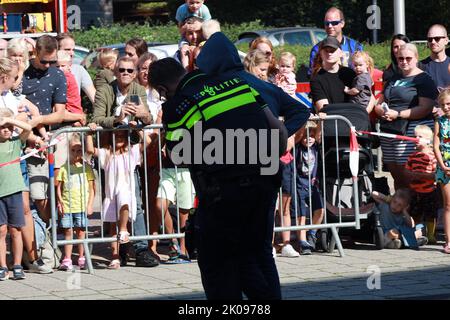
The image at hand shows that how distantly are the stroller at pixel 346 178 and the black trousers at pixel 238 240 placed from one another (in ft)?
12.9

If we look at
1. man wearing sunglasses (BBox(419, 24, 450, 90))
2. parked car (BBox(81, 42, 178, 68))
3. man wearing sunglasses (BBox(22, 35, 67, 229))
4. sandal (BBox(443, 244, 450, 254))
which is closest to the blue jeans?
man wearing sunglasses (BBox(22, 35, 67, 229))

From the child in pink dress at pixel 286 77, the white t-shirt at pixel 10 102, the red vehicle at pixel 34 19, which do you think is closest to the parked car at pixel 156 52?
the red vehicle at pixel 34 19

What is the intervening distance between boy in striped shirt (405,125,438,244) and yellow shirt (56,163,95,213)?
331 cm

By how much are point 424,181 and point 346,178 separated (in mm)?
806

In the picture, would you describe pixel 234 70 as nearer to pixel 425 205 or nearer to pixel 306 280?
pixel 306 280

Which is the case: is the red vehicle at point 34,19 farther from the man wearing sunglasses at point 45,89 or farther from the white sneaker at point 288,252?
the white sneaker at point 288,252

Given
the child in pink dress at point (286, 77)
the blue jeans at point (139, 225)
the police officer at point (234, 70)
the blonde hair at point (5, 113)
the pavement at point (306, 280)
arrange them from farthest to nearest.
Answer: the child in pink dress at point (286, 77)
the blue jeans at point (139, 225)
the blonde hair at point (5, 113)
the pavement at point (306, 280)
the police officer at point (234, 70)

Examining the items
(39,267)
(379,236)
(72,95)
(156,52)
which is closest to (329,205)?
(379,236)

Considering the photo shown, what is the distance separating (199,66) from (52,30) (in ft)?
35.9

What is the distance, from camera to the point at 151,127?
35.1 feet

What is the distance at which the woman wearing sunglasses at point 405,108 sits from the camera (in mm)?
11766

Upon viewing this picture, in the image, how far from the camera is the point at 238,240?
7.19 metres
